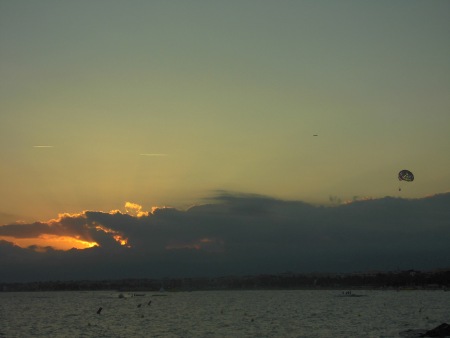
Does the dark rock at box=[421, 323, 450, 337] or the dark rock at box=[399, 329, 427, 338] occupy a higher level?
the dark rock at box=[421, 323, 450, 337]

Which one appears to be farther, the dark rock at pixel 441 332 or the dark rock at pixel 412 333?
the dark rock at pixel 412 333

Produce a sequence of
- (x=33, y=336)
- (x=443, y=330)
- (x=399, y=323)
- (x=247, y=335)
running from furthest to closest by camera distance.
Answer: (x=399, y=323) < (x=33, y=336) < (x=247, y=335) < (x=443, y=330)

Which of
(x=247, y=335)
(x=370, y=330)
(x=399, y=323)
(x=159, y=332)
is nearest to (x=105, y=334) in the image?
(x=159, y=332)

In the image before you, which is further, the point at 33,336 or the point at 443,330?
the point at 33,336

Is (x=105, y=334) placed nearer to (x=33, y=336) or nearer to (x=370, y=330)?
(x=33, y=336)

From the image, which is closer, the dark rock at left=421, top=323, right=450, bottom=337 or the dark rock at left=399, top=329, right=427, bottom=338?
the dark rock at left=421, top=323, right=450, bottom=337

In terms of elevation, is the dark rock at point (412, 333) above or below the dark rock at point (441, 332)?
below

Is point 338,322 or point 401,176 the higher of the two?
point 401,176

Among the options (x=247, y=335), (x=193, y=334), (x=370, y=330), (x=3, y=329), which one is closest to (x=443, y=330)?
(x=370, y=330)

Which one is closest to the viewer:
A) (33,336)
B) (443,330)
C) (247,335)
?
(443,330)

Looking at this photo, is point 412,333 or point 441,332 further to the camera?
point 412,333

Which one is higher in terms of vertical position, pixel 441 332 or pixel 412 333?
pixel 441 332

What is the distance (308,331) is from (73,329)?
4516 cm

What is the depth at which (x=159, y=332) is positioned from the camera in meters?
98.3
